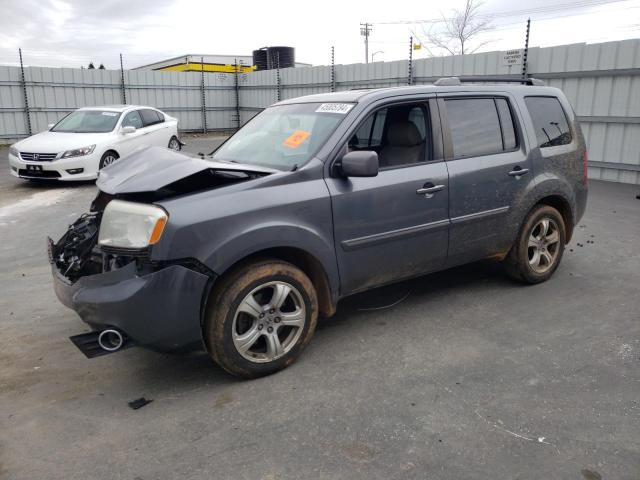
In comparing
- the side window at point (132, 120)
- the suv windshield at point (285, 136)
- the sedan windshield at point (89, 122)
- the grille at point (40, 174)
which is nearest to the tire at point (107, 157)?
the sedan windshield at point (89, 122)

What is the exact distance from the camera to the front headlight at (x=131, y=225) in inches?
121

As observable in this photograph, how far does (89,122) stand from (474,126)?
9855 millimetres

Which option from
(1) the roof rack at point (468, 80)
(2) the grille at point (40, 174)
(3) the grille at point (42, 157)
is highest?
(1) the roof rack at point (468, 80)

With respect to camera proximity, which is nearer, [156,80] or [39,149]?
[39,149]

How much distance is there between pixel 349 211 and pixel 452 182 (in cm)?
102

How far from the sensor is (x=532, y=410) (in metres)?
3.05

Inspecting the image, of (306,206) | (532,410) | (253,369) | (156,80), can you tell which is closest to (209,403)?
(253,369)

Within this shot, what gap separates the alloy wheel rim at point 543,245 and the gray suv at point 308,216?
0.6 inches

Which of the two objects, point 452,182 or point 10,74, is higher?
point 10,74

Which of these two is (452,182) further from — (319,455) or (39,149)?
(39,149)

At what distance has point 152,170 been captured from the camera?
3.51 metres

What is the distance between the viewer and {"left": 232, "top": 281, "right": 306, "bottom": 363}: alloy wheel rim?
11.0 ft

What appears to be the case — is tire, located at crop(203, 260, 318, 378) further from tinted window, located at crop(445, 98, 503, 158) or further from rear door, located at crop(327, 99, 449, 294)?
tinted window, located at crop(445, 98, 503, 158)

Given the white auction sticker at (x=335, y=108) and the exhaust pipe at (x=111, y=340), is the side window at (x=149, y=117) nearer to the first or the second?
Answer: the white auction sticker at (x=335, y=108)
